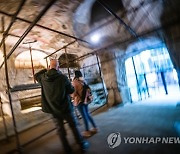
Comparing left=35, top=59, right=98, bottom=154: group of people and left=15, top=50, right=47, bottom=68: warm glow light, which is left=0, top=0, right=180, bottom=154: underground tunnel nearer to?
left=15, top=50, right=47, bottom=68: warm glow light

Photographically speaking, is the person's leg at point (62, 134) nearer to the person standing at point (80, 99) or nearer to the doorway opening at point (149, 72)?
the person standing at point (80, 99)

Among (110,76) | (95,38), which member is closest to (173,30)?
(95,38)

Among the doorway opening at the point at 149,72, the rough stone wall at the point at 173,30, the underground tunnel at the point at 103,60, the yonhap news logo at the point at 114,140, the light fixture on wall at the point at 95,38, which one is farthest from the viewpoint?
the doorway opening at the point at 149,72

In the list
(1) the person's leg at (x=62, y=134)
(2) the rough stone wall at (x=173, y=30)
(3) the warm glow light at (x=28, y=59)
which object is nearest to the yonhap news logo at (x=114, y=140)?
(1) the person's leg at (x=62, y=134)

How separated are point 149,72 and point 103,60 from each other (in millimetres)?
2603

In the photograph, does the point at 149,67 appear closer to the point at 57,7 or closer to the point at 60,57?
the point at 60,57

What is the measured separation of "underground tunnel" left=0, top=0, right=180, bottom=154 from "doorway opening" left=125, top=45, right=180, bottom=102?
0.16 feet

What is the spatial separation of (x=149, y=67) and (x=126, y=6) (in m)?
4.50

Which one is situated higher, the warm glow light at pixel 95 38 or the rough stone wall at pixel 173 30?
the warm glow light at pixel 95 38

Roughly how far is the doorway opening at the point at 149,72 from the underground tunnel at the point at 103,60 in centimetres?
5

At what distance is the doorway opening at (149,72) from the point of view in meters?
7.58

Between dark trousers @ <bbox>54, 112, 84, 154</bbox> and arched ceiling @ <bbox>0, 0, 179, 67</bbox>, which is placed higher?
arched ceiling @ <bbox>0, 0, 179, 67</bbox>

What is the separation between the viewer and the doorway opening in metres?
7.58

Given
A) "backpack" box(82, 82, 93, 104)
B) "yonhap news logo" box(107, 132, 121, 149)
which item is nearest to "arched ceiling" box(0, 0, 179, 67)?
"backpack" box(82, 82, 93, 104)
